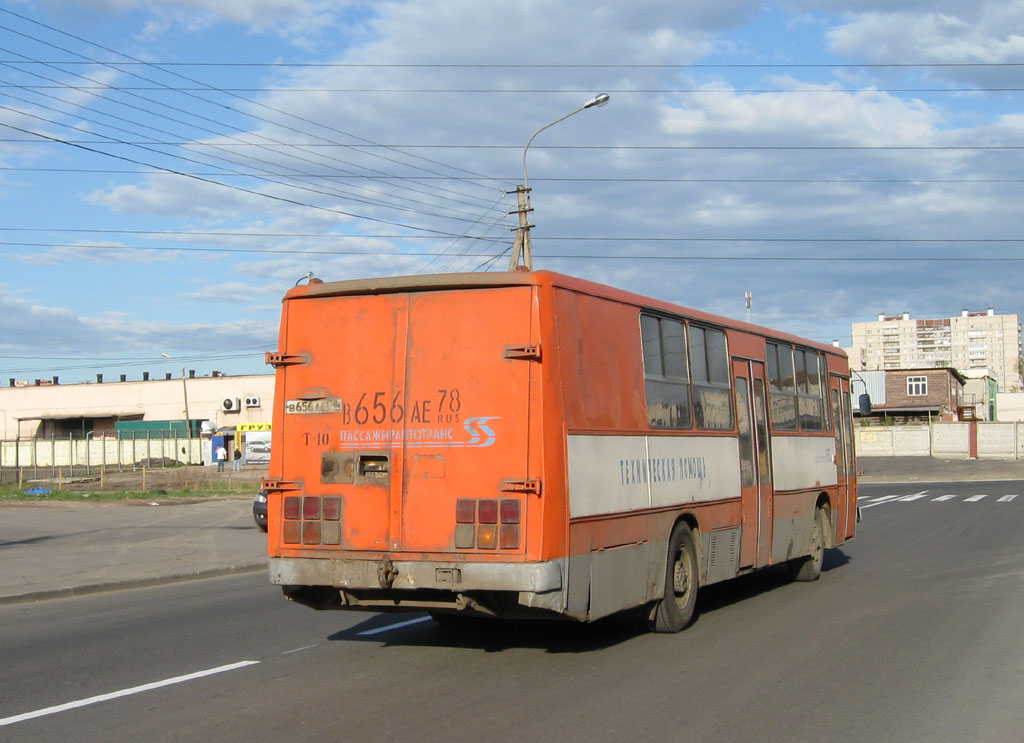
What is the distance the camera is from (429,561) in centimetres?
811

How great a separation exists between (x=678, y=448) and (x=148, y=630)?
18.0 ft

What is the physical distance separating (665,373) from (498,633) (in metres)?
2.82

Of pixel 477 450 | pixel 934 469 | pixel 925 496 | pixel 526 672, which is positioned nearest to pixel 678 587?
pixel 526 672

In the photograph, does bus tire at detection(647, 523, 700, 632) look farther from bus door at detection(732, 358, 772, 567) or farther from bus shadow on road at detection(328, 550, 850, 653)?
bus door at detection(732, 358, 772, 567)

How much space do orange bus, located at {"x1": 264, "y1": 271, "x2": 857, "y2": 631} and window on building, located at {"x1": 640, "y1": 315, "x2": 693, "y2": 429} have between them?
27 mm

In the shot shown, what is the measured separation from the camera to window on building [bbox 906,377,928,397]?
8806 cm

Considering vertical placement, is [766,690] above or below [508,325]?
below

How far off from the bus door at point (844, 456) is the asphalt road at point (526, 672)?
6.67ft

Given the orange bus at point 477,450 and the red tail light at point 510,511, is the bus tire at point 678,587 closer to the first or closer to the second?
the orange bus at point 477,450

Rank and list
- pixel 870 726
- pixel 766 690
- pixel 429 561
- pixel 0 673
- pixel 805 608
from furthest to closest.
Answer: pixel 805 608
pixel 0 673
pixel 429 561
pixel 766 690
pixel 870 726

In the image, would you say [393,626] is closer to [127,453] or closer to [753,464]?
[753,464]

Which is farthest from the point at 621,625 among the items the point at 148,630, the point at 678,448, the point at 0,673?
the point at 0,673

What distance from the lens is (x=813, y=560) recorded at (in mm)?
14297

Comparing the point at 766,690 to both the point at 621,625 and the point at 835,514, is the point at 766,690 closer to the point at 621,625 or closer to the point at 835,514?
the point at 621,625
